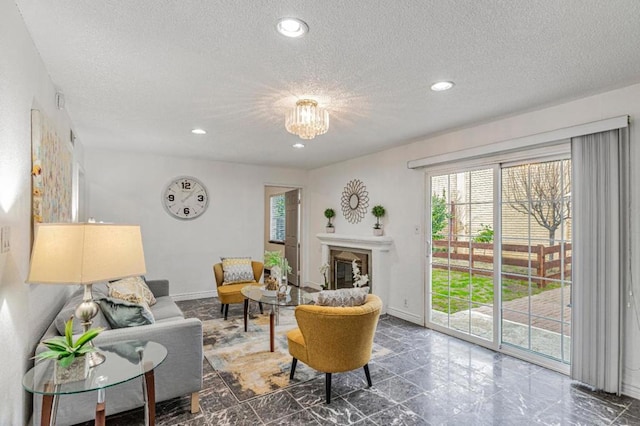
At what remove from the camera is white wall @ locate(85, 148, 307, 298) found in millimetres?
5023

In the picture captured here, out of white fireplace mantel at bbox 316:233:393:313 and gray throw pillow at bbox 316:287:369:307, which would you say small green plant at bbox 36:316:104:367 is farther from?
white fireplace mantel at bbox 316:233:393:313

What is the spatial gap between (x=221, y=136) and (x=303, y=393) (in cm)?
309

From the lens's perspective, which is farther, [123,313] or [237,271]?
[237,271]

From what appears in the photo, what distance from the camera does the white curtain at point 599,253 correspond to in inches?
101

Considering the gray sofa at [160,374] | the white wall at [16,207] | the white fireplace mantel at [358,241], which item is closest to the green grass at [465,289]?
the white fireplace mantel at [358,241]

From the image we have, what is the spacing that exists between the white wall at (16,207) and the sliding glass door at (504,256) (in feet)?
12.7

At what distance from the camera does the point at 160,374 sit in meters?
2.21

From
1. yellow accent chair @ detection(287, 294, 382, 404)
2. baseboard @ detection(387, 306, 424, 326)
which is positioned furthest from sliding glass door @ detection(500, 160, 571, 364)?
yellow accent chair @ detection(287, 294, 382, 404)

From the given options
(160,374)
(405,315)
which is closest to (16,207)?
(160,374)

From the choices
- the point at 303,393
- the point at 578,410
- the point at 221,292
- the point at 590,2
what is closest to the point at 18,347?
the point at 303,393

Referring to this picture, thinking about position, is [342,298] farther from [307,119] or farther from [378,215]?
[378,215]

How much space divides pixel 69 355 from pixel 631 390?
3822 mm

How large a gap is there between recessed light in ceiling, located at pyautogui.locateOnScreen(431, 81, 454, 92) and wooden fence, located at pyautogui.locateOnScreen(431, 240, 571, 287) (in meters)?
1.85

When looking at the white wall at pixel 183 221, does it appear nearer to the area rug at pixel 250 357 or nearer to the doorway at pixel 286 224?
the doorway at pixel 286 224
